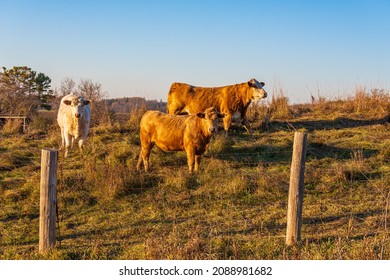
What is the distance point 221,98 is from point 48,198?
922 centimetres

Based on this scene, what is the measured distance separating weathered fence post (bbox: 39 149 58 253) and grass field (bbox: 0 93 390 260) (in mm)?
232

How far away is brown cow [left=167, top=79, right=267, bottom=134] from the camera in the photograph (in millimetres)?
14047

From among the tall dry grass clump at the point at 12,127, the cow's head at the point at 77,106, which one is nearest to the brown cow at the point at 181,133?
the cow's head at the point at 77,106

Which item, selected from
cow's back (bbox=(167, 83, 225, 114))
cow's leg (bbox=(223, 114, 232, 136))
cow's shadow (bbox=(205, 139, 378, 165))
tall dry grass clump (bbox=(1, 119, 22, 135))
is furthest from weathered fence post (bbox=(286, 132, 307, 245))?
tall dry grass clump (bbox=(1, 119, 22, 135))

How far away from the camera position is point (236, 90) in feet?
47.1

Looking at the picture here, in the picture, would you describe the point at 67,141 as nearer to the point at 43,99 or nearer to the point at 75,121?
the point at 75,121

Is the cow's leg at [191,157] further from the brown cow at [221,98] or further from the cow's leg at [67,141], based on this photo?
the cow's leg at [67,141]

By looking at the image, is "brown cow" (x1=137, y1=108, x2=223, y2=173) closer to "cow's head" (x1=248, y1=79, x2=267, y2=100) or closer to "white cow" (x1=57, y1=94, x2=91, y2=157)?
"white cow" (x1=57, y1=94, x2=91, y2=157)

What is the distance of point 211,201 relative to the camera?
8.14 metres

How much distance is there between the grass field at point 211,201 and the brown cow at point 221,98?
3.46 feet

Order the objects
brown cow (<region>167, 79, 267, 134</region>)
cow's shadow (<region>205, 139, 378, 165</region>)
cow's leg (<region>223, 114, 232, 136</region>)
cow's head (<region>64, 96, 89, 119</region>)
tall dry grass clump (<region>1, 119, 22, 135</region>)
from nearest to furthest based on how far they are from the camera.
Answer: cow's shadow (<region>205, 139, 378, 165</region>) → cow's head (<region>64, 96, 89, 119</region>) → cow's leg (<region>223, 114, 232, 136</region>) → brown cow (<region>167, 79, 267, 134</region>) → tall dry grass clump (<region>1, 119, 22, 135</region>)

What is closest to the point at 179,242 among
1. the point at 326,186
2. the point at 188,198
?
the point at 188,198

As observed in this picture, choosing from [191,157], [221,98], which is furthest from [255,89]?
[191,157]
